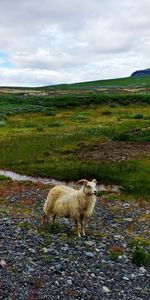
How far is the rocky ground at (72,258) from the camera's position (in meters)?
14.3

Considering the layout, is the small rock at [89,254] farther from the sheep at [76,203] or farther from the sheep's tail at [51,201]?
the sheep's tail at [51,201]

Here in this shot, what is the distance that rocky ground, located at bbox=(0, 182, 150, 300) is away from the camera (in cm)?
1431

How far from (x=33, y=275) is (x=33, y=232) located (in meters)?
4.29

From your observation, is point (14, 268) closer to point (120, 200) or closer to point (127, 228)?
point (127, 228)

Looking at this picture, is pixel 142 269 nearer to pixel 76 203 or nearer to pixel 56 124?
pixel 76 203

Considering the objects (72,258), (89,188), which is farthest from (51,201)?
(72,258)

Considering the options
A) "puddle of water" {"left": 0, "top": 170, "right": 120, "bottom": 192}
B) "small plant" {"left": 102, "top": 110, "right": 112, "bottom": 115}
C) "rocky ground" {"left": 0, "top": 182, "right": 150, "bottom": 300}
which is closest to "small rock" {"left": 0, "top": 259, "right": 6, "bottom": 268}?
"rocky ground" {"left": 0, "top": 182, "right": 150, "bottom": 300}

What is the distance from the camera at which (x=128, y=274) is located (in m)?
16.1

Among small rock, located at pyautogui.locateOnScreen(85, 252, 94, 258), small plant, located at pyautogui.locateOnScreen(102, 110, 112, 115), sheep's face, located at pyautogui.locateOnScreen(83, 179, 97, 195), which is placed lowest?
small rock, located at pyautogui.locateOnScreen(85, 252, 94, 258)

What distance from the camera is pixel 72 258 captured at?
16.7 metres

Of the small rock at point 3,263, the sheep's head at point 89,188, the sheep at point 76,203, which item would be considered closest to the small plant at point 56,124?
the sheep at point 76,203

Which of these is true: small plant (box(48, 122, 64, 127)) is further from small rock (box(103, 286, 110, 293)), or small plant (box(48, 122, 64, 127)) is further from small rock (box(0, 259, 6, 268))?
small rock (box(103, 286, 110, 293))

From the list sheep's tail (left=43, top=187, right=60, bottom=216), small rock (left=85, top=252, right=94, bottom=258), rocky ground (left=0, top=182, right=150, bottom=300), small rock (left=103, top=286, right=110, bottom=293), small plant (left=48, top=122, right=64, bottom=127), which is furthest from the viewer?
small plant (left=48, top=122, right=64, bottom=127)

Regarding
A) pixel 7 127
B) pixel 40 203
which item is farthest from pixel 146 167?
pixel 7 127
